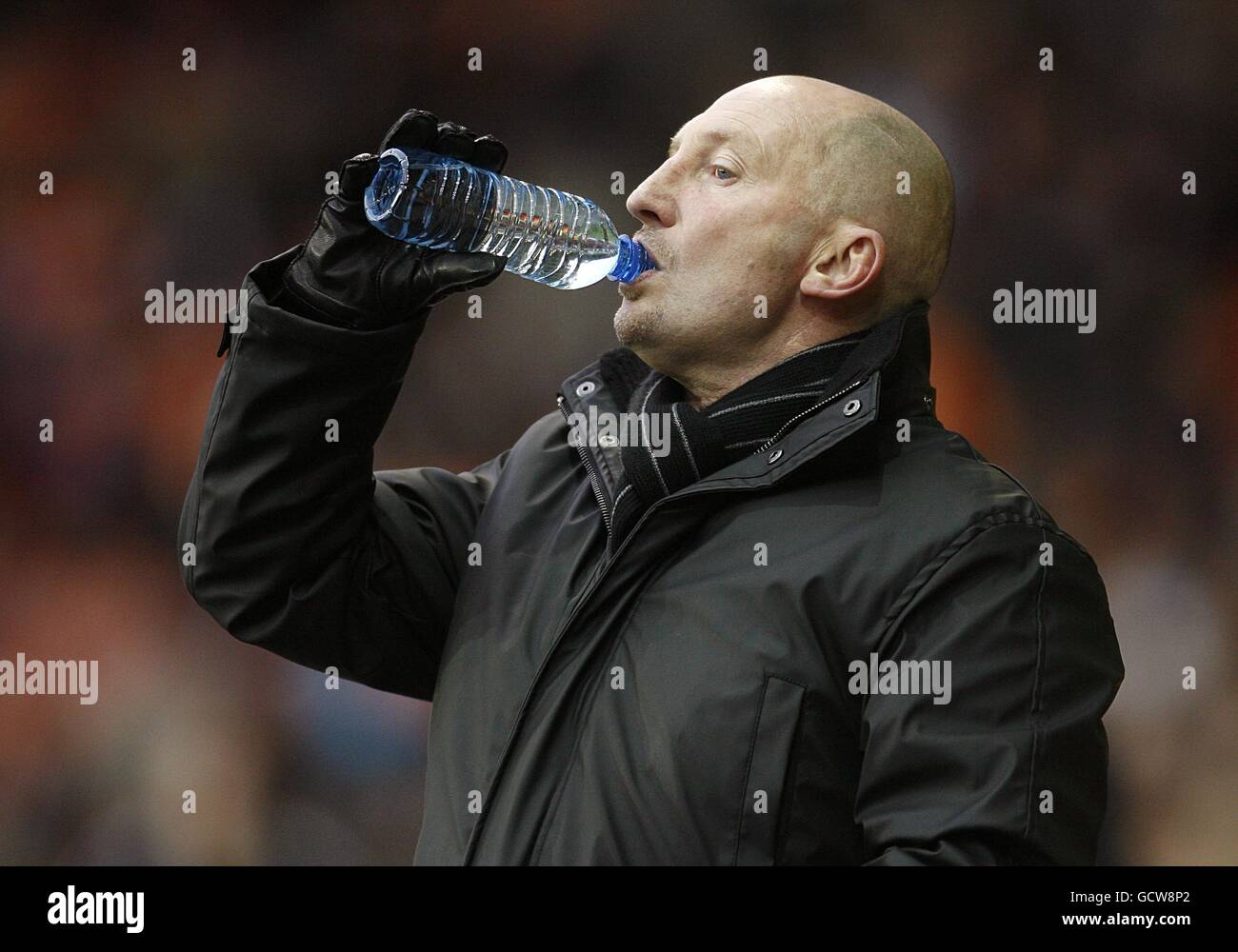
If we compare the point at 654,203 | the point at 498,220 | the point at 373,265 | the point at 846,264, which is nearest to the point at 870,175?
the point at 846,264

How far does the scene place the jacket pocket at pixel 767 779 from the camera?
1.66 m

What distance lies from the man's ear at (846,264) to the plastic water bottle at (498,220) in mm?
211

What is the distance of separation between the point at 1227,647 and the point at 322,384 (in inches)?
92.4

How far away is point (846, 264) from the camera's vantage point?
79.3 inches

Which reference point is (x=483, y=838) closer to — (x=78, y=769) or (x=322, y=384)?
(x=322, y=384)

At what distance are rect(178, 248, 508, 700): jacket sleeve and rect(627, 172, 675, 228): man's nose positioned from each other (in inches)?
13.2

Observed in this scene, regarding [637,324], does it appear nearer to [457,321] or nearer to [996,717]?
[996,717]

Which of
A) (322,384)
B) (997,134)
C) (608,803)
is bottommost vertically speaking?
(608,803)

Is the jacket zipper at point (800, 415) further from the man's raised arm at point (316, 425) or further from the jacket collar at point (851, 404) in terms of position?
the man's raised arm at point (316, 425)

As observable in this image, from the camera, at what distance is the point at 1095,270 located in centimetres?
359

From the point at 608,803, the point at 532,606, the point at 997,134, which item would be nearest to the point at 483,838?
the point at 608,803

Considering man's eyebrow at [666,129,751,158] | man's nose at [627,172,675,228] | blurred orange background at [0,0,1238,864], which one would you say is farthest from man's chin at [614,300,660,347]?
blurred orange background at [0,0,1238,864]

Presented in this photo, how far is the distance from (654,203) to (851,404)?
0.40 metres
